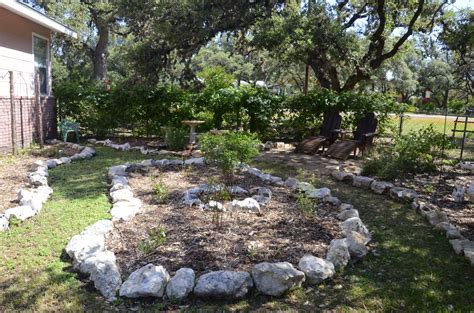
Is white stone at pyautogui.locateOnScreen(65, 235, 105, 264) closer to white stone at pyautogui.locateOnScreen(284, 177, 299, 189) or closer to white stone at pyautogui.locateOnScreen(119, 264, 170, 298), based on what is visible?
white stone at pyautogui.locateOnScreen(119, 264, 170, 298)

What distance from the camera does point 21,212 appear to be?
428 centimetres

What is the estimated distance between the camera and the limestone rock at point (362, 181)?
244 inches

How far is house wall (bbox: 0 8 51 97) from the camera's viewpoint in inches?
333

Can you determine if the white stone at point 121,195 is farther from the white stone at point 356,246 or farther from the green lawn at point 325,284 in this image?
the white stone at point 356,246

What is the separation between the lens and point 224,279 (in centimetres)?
302

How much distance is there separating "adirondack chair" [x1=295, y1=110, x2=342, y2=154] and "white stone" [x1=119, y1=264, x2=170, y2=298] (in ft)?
21.9

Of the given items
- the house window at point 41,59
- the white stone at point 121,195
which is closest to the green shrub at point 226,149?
the white stone at point 121,195

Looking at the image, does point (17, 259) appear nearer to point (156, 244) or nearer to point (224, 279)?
point (156, 244)

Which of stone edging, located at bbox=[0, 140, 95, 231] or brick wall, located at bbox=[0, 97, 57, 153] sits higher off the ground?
brick wall, located at bbox=[0, 97, 57, 153]

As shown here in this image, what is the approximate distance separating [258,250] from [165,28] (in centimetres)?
687

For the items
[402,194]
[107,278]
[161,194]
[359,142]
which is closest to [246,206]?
[161,194]

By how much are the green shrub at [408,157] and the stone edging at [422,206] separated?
0.44 metres

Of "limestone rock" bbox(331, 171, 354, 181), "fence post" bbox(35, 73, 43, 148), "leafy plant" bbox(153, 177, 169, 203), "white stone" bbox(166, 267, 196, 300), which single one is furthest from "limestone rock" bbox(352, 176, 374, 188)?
"fence post" bbox(35, 73, 43, 148)

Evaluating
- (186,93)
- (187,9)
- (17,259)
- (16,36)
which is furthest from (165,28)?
(17,259)
